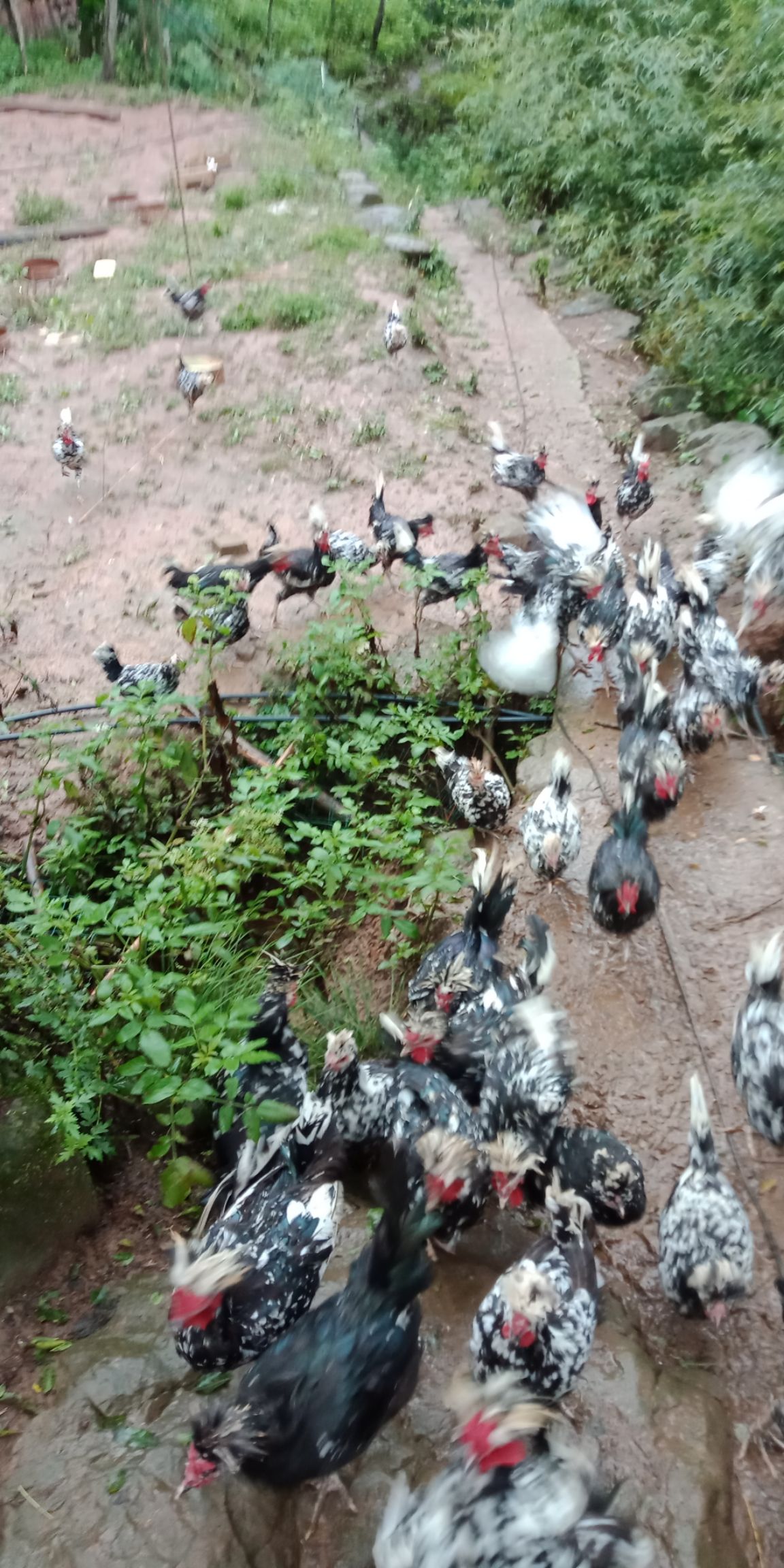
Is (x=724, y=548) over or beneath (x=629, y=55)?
beneath

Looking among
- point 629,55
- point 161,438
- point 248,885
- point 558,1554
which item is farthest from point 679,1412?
point 629,55

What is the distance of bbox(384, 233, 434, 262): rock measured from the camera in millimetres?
11641

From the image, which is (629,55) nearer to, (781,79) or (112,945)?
(781,79)

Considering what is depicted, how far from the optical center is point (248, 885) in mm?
4629

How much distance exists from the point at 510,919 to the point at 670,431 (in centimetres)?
560

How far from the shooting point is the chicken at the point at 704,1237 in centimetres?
277

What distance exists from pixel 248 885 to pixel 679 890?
205 centimetres

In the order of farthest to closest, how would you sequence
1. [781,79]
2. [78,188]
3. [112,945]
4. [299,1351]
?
[78,188] → [781,79] → [112,945] → [299,1351]

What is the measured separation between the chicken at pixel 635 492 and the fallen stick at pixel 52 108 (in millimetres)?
13238

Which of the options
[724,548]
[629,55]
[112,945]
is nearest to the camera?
[112,945]

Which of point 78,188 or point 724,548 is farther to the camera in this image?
point 78,188

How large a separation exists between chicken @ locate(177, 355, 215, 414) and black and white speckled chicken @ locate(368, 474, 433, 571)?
117 inches

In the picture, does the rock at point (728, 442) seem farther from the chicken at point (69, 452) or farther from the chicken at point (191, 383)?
the chicken at point (69, 452)

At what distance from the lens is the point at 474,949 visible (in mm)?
3732
